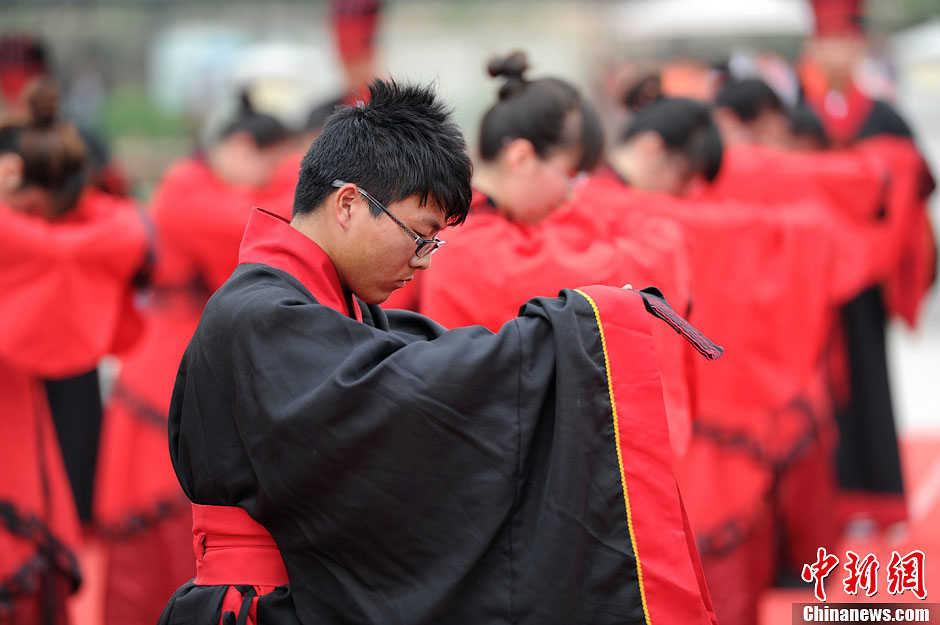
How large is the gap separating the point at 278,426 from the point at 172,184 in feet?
9.36

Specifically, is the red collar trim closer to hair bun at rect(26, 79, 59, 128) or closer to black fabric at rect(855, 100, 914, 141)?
hair bun at rect(26, 79, 59, 128)

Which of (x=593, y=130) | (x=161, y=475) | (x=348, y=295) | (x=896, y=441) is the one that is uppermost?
(x=593, y=130)

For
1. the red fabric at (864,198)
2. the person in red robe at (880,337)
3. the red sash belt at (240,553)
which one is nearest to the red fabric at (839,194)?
the red fabric at (864,198)

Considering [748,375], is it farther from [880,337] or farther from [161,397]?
[161,397]

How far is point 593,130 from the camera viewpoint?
277cm

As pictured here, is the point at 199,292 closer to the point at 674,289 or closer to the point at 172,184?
the point at 172,184

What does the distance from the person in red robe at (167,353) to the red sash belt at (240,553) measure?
219 cm

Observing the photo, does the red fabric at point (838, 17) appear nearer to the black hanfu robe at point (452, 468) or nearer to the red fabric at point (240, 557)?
the black hanfu robe at point (452, 468)

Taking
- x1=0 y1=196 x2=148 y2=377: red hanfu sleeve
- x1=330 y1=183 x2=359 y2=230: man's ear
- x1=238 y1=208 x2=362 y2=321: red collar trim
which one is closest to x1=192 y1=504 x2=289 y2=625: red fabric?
x1=238 y1=208 x2=362 y2=321: red collar trim

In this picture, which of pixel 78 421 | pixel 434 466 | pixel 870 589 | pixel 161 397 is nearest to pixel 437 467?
pixel 434 466

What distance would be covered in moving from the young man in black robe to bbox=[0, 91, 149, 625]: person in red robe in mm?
1529

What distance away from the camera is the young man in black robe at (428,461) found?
159 centimetres

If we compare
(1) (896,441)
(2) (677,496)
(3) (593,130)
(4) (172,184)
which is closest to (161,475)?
(4) (172,184)

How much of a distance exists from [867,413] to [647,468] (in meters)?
3.54
